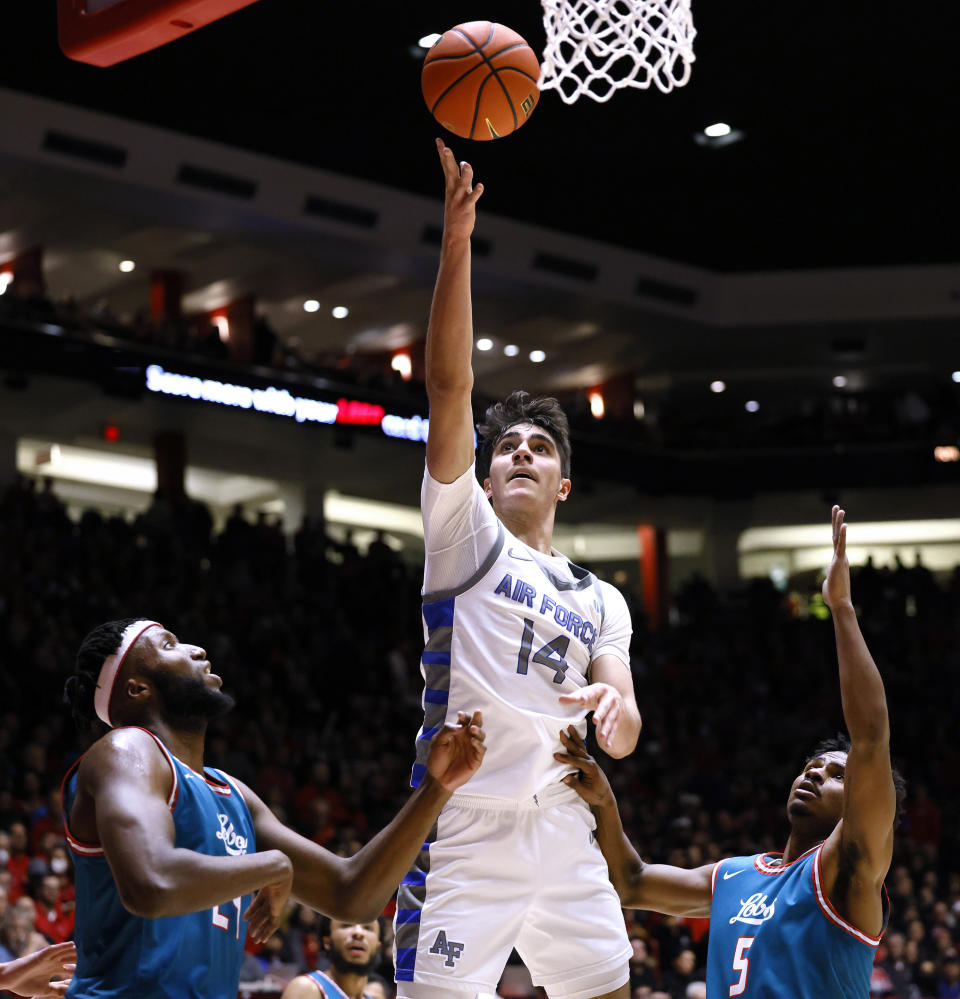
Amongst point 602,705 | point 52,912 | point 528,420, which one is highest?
point 528,420

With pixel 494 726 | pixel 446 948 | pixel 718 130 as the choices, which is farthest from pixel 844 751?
pixel 718 130

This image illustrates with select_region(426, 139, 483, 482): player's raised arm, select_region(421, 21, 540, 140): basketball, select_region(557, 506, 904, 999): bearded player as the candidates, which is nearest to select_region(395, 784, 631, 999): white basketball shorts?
select_region(557, 506, 904, 999): bearded player

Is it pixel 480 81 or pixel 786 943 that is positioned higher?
pixel 480 81

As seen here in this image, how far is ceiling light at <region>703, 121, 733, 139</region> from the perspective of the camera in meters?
16.5

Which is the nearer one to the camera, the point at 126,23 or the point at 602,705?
the point at 602,705

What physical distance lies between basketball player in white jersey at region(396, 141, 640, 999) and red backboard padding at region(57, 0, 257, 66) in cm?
152

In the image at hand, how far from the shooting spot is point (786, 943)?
4.04 m

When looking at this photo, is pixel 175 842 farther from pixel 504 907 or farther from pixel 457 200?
pixel 457 200

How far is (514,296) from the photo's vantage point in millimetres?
20641

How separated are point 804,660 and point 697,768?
11.5 ft

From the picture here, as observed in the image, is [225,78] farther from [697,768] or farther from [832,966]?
[832,966]

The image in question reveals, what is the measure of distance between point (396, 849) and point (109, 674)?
840mm

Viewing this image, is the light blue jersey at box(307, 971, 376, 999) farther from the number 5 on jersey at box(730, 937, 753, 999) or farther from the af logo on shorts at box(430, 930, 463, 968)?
the af logo on shorts at box(430, 930, 463, 968)

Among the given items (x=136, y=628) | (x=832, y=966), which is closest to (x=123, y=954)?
(x=136, y=628)
